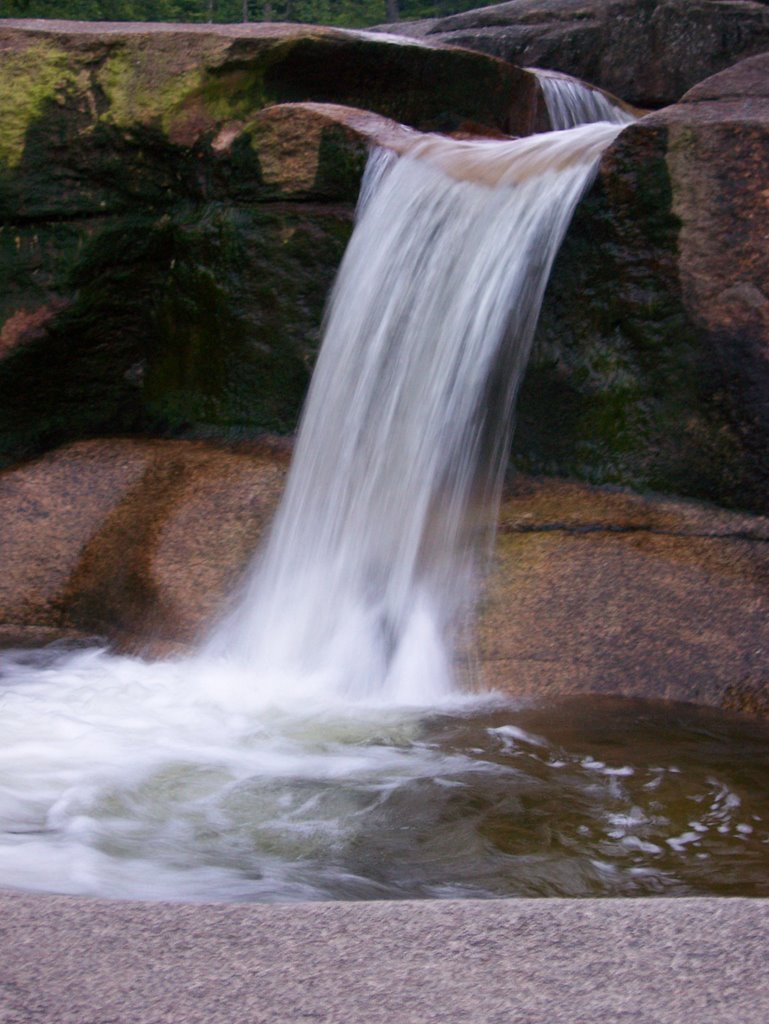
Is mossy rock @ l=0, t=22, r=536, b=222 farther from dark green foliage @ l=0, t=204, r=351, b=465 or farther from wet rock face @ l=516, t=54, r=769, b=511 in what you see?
wet rock face @ l=516, t=54, r=769, b=511

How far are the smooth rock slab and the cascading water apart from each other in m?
0.97

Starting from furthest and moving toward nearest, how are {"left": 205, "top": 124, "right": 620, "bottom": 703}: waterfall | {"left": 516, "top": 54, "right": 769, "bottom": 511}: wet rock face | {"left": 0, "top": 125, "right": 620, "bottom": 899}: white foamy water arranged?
{"left": 205, "top": 124, "right": 620, "bottom": 703}: waterfall, {"left": 516, "top": 54, "right": 769, "bottom": 511}: wet rock face, {"left": 0, "top": 125, "right": 620, "bottom": 899}: white foamy water

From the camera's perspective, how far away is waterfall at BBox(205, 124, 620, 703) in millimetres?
4711

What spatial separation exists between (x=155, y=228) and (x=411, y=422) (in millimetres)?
1913

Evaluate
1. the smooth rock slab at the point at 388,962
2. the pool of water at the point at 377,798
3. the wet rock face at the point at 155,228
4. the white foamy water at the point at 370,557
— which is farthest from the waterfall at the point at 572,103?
the smooth rock slab at the point at 388,962

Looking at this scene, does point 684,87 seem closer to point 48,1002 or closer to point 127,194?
point 127,194

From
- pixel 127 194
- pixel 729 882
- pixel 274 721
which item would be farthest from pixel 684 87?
pixel 729 882

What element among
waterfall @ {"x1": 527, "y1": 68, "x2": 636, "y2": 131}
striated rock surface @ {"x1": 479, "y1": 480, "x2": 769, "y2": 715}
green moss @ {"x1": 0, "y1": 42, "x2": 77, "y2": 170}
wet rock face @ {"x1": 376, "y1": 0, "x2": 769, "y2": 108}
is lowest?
striated rock surface @ {"x1": 479, "y1": 480, "x2": 769, "y2": 715}

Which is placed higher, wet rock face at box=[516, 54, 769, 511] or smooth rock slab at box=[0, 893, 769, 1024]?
wet rock face at box=[516, 54, 769, 511]

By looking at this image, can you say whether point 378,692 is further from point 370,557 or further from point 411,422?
point 411,422

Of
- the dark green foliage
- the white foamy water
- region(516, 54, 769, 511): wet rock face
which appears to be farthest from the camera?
the dark green foliage

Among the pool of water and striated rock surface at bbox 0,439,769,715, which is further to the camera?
striated rock surface at bbox 0,439,769,715

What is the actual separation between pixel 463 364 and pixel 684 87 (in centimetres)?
641

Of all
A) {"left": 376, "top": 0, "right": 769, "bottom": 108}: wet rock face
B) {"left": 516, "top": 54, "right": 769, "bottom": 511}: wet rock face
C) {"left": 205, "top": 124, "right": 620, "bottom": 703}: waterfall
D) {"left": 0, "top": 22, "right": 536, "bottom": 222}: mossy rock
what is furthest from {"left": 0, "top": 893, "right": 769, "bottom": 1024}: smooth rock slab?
{"left": 376, "top": 0, "right": 769, "bottom": 108}: wet rock face
